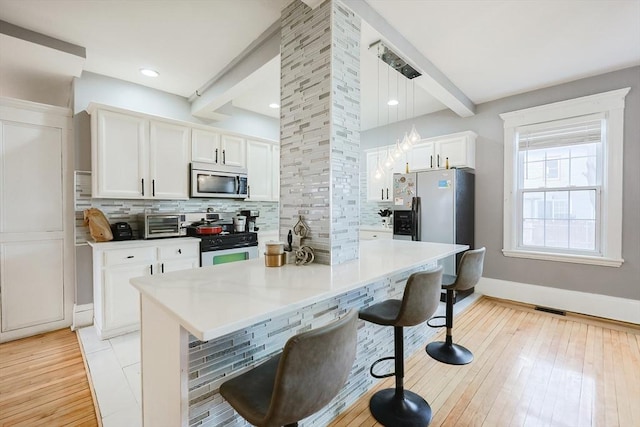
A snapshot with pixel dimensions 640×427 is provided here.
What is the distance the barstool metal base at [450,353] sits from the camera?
2.36 metres

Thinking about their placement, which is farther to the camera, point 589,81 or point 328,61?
point 589,81

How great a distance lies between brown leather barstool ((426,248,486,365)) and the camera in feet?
7.53

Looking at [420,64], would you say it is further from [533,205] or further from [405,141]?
[533,205]

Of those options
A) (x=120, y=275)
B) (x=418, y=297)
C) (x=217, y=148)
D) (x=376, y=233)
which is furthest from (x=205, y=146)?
(x=418, y=297)

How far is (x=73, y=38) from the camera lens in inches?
99.7

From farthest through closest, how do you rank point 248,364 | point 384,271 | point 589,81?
point 589,81 → point 384,271 → point 248,364

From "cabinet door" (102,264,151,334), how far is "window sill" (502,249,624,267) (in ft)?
14.9

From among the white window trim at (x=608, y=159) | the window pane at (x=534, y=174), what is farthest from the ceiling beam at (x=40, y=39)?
the window pane at (x=534, y=174)

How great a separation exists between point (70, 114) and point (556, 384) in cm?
505

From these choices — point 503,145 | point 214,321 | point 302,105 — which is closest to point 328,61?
point 302,105

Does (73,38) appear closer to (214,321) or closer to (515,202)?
(214,321)

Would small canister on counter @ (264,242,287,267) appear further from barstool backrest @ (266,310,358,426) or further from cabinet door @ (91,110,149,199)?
cabinet door @ (91,110,149,199)

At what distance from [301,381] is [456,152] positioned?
157 inches

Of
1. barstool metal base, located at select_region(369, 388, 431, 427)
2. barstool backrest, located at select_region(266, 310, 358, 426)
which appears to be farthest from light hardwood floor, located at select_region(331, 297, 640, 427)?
barstool backrest, located at select_region(266, 310, 358, 426)
